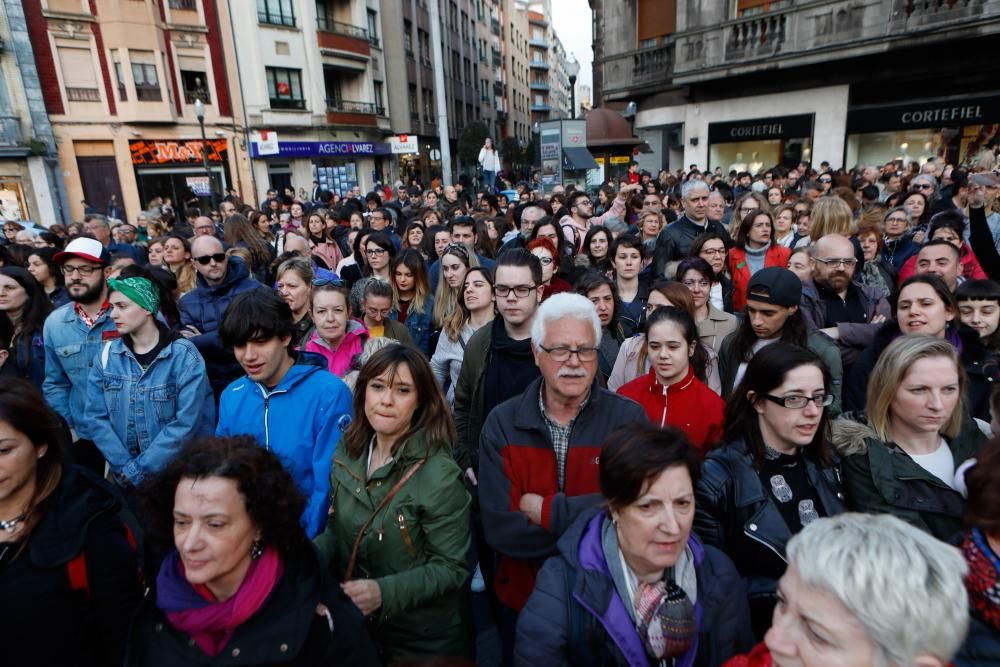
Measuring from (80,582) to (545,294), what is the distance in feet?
12.7

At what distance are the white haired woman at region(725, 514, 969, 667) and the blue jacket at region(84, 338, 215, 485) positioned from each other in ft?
10.4

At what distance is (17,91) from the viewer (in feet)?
72.1

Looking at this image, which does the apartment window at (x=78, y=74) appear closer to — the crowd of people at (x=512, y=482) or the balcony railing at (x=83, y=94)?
the balcony railing at (x=83, y=94)

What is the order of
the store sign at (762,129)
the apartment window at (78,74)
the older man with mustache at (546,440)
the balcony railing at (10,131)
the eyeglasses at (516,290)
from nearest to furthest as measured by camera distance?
the older man with mustache at (546,440) < the eyeglasses at (516,290) < the store sign at (762,129) < the balcony railing at (10,131) < the apartment window at (78,74)

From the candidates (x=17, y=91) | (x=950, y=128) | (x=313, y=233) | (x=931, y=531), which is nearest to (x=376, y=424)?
(x=931, y=531)

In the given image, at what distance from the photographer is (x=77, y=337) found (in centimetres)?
389

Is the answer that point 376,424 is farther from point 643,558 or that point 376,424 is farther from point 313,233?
point 313,233

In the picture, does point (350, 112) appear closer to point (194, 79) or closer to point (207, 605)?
point (194, 79)


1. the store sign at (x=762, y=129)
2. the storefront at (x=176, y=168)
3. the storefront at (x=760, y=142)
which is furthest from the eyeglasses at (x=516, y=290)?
the storefront at (x=176, y=168)

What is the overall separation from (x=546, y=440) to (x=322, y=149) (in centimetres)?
3036

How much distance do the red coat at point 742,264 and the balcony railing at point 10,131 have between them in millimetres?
27405

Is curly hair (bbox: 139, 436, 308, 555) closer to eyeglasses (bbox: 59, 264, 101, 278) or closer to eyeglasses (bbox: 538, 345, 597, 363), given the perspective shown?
eyeglasses (bbox: 538, 345, 597, 363)

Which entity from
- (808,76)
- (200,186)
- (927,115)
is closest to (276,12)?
(200,186)

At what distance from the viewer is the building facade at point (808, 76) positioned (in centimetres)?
1494
